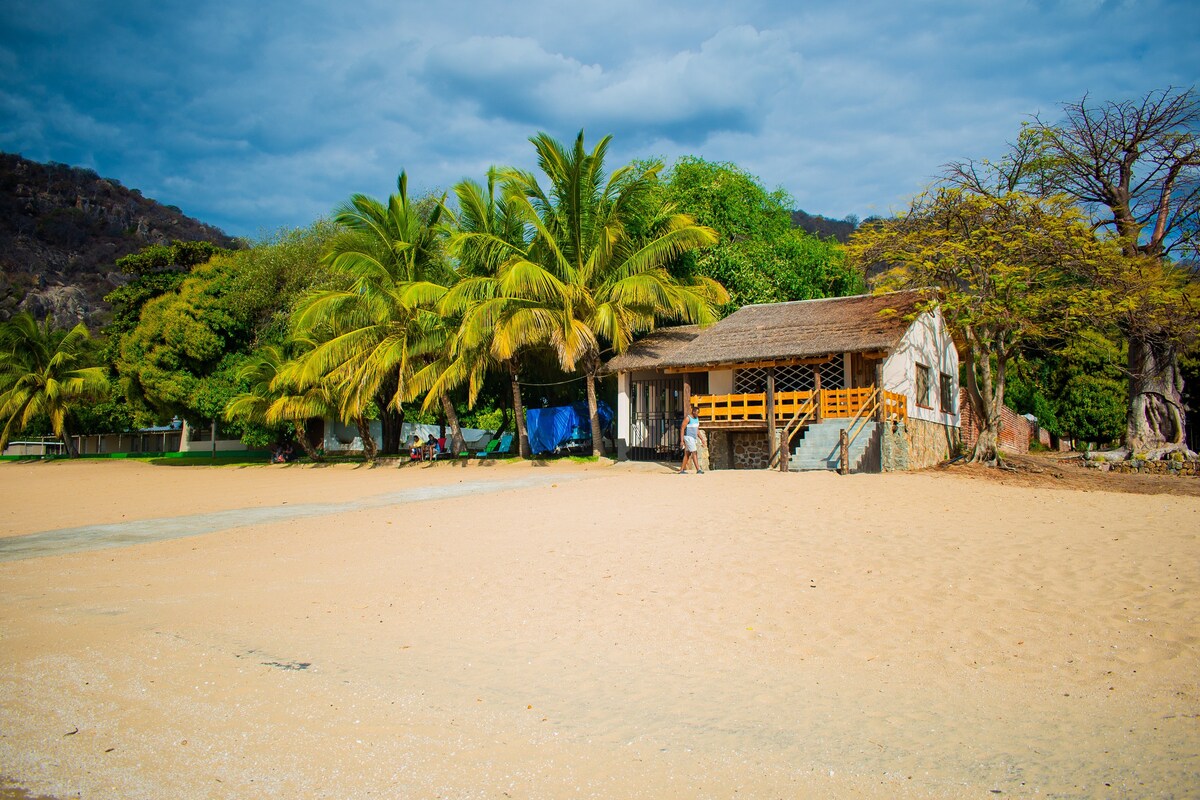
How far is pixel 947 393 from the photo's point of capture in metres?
22.0

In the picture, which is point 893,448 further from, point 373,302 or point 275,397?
point 275,397

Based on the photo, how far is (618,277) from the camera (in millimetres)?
21828

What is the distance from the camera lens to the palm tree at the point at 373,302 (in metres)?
24.1

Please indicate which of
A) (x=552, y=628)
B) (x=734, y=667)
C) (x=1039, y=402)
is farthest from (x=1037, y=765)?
(x=1039, y=402)

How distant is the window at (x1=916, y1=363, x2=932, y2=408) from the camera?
19.4 meters

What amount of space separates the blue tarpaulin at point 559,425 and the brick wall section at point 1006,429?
11401 millimetres

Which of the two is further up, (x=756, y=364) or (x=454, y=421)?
(x=756, y=364)

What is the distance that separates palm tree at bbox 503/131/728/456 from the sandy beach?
10.0 m

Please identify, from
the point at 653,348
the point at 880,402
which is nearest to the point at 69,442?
the point at 653,348

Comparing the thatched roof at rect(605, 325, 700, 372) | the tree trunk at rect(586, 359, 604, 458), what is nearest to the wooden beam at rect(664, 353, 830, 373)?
the thatched roof at rect(605, 325, 700, 372)

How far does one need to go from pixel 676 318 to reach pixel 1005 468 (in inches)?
449

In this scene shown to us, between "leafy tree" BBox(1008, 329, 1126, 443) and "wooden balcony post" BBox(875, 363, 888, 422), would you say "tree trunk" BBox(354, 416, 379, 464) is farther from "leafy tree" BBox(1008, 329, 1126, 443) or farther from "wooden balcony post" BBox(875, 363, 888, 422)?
"leafy tree" BBox(1008, 329, 1126, 443)

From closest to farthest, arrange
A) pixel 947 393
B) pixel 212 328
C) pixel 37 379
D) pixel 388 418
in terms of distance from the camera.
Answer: pixel 947 393
pixel 388 418
pixel 212 328
pixel 37 379

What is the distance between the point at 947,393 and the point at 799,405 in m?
6.96
